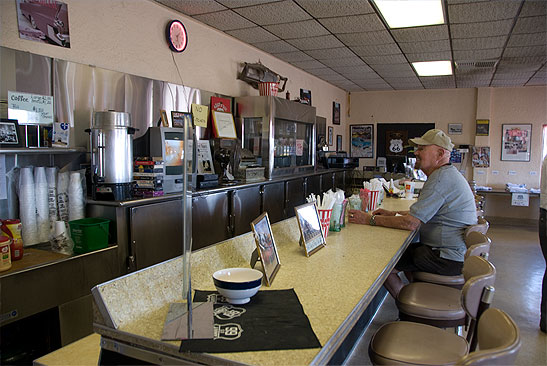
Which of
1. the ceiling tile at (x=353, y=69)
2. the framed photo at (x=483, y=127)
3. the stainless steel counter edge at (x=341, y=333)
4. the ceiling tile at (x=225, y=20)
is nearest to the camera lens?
the stainless steel counter edge at (x=341, y=333)

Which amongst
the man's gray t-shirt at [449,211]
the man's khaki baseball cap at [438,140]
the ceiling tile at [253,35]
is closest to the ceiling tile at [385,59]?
the ceiling tile at [253,35]

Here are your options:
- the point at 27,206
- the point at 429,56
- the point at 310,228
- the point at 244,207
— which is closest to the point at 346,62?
the point at 429,56

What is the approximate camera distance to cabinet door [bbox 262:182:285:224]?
15.4ft

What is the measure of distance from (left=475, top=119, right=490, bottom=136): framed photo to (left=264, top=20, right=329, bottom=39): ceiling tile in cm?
515

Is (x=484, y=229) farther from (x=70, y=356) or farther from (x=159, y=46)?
(x=159, y=46)

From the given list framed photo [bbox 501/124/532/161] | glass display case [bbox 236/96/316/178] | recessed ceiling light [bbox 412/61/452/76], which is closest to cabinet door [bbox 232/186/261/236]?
glass display case [bbox 236/96/316/178]

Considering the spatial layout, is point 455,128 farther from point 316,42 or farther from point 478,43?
point 316,42

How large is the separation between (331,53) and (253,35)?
137 cm

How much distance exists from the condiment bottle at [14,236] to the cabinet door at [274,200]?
266 cm

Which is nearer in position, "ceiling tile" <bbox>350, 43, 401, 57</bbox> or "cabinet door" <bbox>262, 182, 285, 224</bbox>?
"cabinet door" <bbox>262, 182, 285, 224</bbox>

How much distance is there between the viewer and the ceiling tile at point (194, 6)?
3.75 m

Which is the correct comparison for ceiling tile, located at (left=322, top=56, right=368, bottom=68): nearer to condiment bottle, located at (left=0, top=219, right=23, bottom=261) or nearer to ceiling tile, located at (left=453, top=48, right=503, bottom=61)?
ceiling tile, located at (left=453, top=48, right=503, bottom=61)

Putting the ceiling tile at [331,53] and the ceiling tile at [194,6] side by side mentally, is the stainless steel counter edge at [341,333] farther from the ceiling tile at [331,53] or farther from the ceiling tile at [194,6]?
the ceiling tile at [331,53]

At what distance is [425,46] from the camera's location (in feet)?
17.0
